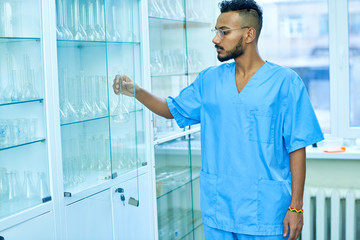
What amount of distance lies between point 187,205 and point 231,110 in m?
1.17

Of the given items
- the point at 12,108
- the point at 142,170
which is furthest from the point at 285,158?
the point at 12,108

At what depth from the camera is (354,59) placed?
3.30 metres

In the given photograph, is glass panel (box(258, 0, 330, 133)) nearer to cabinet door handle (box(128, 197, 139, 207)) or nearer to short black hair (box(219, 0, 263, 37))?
short black hair (box(219, 0, 263, 37))

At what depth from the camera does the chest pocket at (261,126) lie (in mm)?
1973

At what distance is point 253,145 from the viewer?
1.99m

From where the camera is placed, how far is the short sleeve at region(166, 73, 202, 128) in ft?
7.35

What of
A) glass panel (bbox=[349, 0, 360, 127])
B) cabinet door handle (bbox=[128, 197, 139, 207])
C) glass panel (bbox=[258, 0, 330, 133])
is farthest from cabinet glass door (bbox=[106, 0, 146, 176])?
glass panel (bbox=[349, 0, 360, 127])

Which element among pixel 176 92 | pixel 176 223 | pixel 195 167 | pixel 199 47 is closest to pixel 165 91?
pixel 176 92

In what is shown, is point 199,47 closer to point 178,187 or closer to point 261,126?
point 178,187

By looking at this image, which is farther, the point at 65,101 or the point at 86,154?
the point at 86,154

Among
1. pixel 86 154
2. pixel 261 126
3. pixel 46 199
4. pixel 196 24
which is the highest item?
pixel 196 24

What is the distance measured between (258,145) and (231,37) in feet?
1.59

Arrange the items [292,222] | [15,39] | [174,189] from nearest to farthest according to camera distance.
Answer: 1. [15,39]
2. [292,222]
3. [174,189]

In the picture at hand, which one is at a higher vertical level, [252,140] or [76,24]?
[76,24]
